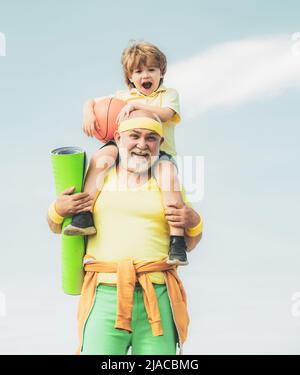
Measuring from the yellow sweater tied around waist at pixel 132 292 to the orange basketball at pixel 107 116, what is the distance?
99 cm

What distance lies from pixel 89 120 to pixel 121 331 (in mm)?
1680

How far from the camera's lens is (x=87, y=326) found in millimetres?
5277

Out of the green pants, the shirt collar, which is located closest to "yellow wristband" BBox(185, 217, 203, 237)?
the green pants

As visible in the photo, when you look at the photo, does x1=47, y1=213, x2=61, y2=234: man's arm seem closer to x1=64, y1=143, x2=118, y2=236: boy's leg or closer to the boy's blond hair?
x1=64, y1=143, x2=118, y2=236: boy's leg

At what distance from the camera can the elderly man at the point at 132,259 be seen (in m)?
5.22

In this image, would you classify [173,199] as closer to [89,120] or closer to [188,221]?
[188,221]

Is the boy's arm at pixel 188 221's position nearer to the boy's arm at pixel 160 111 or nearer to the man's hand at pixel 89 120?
the boy's arm at pixel 160 111

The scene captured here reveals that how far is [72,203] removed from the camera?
5383 millimetres

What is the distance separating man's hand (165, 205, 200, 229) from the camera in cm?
535

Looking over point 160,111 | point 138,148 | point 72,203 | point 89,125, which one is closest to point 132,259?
point 72,203

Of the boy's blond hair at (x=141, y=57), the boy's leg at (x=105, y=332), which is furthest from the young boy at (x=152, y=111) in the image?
the boy's leg at (x=105, y=332)
